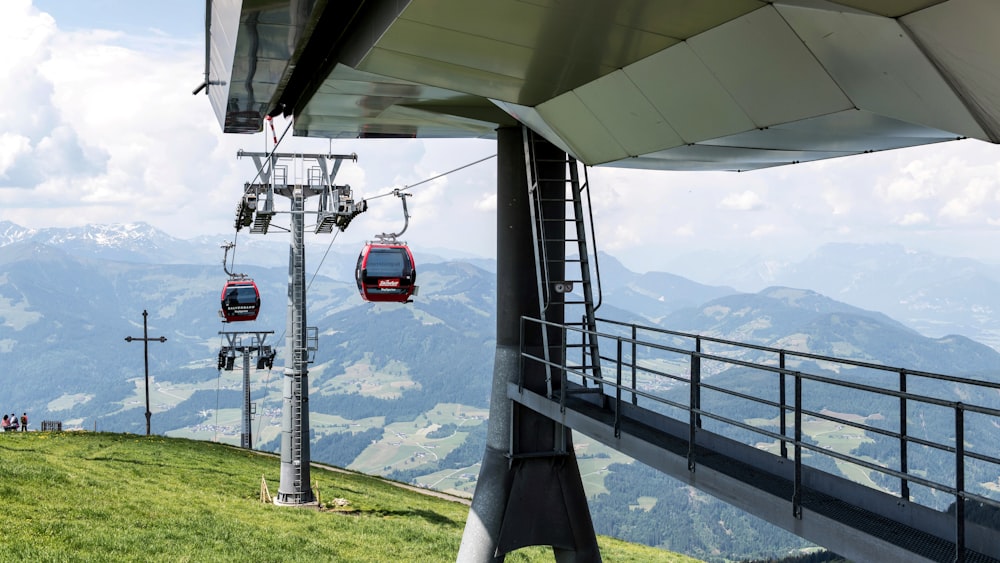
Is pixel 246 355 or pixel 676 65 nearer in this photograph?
pixel 676 65

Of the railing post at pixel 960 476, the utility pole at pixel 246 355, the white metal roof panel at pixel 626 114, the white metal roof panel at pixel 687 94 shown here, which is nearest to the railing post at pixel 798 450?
the railing post at pixel 960 476

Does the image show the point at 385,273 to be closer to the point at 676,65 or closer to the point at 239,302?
the point at 239,302

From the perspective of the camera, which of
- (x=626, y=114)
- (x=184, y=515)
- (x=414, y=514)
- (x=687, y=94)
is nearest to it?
(x=687, y=94)

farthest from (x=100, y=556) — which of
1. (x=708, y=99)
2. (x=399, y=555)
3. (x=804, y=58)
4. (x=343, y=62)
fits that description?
(x=804, y=58)

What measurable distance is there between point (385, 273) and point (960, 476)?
55.9 feet

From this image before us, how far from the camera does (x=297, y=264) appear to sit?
2305cm

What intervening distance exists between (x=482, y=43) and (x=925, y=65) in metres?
3.77

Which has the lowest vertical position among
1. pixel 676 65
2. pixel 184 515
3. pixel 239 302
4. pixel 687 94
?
pixel 184 515

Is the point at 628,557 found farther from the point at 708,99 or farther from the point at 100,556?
the point at 708,99

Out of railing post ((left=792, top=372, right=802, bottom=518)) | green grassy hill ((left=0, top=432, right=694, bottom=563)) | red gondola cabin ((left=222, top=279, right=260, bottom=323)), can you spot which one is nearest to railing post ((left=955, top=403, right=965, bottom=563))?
railing post ((left=792, top=372, right=802, bottom=518))

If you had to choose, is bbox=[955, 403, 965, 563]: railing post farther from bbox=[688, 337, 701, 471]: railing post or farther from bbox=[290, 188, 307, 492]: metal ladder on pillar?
bbox=[290, 188, 307, 492]: metal ladder on pillar

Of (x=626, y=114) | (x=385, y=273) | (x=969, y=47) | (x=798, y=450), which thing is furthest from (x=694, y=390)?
(x=385, y=273)

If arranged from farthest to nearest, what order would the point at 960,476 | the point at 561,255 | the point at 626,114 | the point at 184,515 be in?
the point at 184,515
the point at 561,255
the point at 626,114
the point at 960,476

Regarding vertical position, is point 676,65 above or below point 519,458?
above
